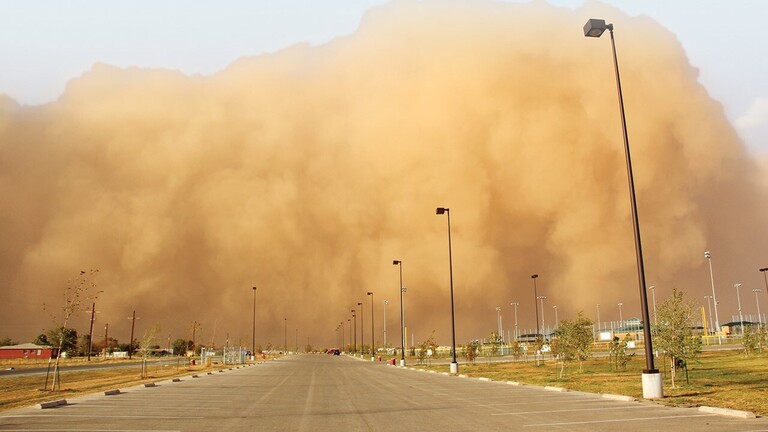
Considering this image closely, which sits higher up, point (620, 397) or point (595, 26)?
point (595, 26)

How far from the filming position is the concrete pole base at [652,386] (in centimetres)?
1363

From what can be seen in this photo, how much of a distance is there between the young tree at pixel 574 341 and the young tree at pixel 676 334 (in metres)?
8.95

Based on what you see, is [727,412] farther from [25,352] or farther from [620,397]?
[25,352]

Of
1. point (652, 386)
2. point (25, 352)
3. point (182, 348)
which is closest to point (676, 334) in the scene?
point (652, 386)

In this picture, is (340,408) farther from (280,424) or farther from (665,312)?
(665,312)

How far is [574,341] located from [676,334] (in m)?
9.51

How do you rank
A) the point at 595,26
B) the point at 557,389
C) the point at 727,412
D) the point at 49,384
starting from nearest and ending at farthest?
the point at 727,412 → the point at 595,26 → the point at 557,389 → the point at 49,384

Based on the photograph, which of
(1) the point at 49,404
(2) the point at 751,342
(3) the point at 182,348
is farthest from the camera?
(3) the point at 182,348

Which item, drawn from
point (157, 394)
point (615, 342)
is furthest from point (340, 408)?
point (615, 342)

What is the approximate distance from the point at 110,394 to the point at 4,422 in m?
7.78

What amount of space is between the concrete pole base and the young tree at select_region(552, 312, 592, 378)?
40.4 ft

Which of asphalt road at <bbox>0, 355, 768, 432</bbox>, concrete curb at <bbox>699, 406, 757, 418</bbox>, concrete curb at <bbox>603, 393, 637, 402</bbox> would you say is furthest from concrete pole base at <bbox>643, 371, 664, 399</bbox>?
concrete curb at <bbox>699, 406, 757, 418</bbox>

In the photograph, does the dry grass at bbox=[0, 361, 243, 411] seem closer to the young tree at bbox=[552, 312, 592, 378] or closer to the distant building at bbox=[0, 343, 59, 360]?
the young tree at bbox=[552, 312, 592, 378]

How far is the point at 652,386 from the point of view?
44.9ft
